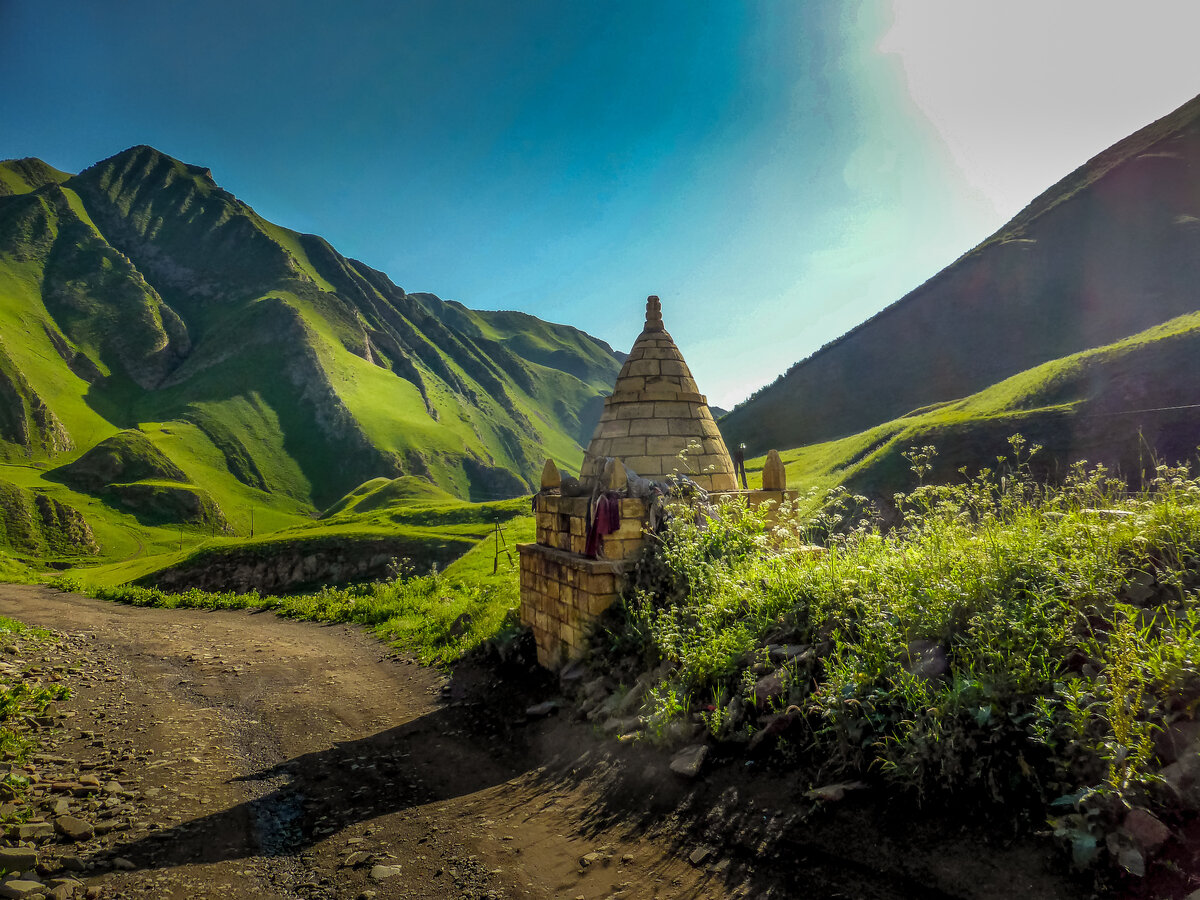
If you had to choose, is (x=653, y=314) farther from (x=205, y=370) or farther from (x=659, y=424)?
(x=205, y=370)

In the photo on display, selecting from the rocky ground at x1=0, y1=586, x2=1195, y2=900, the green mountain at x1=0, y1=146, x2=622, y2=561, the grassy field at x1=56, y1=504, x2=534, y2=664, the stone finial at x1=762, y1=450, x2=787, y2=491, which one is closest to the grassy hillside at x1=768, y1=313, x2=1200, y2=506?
the stone finial at x1=762, y1=450, x2=787, y2=491

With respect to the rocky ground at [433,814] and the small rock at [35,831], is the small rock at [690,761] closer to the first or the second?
the rocky ground at [433,814]

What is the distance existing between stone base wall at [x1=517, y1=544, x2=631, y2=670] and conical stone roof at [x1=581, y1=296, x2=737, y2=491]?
4.97 ft

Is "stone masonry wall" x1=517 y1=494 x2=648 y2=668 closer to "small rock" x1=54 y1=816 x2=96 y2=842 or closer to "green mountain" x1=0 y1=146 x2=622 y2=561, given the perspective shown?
"small rock" x1=54 y1=816 x2=96 y2=842

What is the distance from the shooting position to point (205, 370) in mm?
99125

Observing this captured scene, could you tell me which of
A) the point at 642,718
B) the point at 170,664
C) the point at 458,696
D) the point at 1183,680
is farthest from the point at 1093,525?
the point at 170,664

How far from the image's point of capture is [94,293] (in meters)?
104

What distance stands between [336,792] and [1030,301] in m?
39.1

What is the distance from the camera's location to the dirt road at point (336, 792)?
409cm

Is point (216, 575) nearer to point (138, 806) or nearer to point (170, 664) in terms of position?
point (170, 664)

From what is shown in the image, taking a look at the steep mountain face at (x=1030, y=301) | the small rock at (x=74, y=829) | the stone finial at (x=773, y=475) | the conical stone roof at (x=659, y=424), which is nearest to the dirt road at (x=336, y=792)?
the small rock at (x=74, y=829)

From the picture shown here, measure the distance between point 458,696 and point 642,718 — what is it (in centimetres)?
426

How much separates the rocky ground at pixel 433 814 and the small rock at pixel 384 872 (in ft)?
0.05

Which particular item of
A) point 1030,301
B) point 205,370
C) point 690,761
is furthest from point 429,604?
point 205,370
